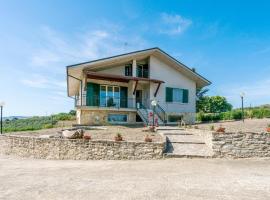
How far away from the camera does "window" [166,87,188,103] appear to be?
1042 inches

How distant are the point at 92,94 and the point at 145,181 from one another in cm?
1644

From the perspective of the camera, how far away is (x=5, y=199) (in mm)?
6547

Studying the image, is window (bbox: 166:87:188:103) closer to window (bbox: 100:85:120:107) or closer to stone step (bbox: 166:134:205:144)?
window (bbox: 100:85:120:107)

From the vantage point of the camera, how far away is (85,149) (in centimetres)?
1316

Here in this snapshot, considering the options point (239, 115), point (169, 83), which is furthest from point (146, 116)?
point (239, 115)

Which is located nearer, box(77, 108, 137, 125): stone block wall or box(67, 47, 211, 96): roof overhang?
box(77, 108, 137, 125): stone block wall

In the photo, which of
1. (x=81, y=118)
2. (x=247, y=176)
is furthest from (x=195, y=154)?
(x=81, y=118)

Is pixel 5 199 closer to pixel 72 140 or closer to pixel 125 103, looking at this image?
pixel 72 140

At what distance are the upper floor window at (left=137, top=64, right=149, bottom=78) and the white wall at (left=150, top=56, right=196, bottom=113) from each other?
60 cm

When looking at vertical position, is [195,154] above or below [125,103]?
below

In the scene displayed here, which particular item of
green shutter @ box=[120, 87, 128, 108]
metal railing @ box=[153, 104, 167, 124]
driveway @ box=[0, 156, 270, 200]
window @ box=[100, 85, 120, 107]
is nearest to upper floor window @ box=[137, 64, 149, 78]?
green shutter @ box=[120, 87, 128, 108]

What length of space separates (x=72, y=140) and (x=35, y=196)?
6.82 m

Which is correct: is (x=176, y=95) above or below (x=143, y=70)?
below

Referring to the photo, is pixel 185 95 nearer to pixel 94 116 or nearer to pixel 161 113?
pixel 161 113
